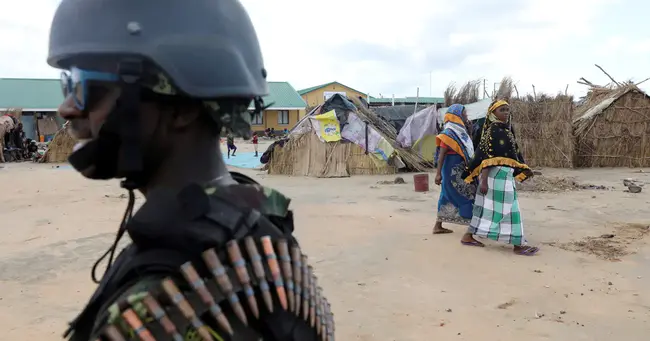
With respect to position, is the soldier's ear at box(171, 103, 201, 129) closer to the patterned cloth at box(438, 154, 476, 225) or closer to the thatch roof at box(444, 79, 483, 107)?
the patterned cloth at box(438, 154, 476, 225)

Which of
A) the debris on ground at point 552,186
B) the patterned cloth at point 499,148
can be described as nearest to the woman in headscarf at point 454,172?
the patterned cloth at point 499,148

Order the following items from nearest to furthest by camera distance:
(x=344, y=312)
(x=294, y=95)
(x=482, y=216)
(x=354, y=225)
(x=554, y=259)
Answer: (x=344, y=312) → (x=554, y=259) → (x=482, y=216) → (x=354, y=225) → (x=294, y=95)

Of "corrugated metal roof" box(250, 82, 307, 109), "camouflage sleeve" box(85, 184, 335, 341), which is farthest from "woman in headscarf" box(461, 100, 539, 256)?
"corrugated metal roof" box(250, 82, 307, 109)

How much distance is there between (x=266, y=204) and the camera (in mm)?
1093

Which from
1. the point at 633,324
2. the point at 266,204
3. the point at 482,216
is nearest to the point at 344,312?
the point at 633,324

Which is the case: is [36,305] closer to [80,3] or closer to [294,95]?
[80,3]

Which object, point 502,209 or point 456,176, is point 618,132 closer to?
point 456,176

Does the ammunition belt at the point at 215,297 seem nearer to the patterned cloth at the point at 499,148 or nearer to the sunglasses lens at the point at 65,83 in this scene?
the sunglasses lens at the point at 65,83

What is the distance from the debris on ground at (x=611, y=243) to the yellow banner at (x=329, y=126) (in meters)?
8.19

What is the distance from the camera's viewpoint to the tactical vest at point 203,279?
85 centimetres

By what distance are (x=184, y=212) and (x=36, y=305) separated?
3906 mm

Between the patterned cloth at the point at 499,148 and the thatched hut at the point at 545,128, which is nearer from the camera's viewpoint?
the patterned cloth at the point at 499,148

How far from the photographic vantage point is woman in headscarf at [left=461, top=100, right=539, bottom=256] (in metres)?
5.38

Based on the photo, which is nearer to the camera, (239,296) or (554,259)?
(239,296)
